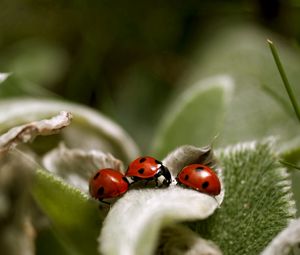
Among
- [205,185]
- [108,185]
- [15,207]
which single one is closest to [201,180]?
[205,185]

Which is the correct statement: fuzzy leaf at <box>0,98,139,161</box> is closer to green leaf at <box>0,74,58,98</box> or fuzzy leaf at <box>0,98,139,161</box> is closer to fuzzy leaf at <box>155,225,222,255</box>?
green leaf at <box>0,74,58,98</box>

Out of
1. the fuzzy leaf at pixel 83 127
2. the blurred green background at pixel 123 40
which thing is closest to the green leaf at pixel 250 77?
the blurred green background at pixel 123 40

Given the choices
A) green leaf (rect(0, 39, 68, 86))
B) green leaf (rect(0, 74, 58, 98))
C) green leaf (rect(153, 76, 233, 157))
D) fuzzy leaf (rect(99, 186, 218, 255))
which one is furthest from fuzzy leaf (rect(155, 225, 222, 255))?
green leaf (rect(0, 39, 68, 86))

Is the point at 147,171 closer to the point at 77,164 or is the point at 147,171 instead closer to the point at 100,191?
the point at 100,191

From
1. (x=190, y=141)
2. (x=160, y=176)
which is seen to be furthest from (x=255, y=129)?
(x=160, y=176)

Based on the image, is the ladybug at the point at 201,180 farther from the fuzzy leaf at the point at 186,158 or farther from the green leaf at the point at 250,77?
the green leaf at the point at 250,77

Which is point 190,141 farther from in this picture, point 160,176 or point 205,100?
point 160,176
